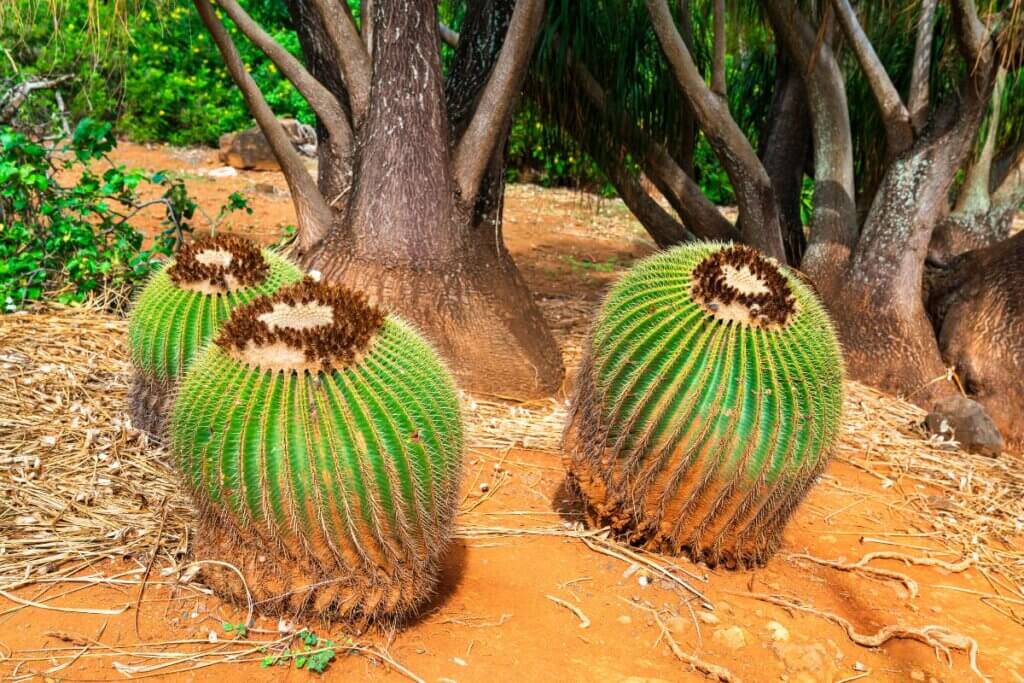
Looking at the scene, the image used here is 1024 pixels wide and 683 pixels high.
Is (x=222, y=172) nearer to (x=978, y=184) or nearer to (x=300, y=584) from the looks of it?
(x=978, y=184)

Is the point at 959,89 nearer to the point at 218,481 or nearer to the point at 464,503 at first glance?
the point at 464,503

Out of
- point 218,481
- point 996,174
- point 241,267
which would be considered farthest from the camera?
point 996,174

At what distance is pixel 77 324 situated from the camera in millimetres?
4875

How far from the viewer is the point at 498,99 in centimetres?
439

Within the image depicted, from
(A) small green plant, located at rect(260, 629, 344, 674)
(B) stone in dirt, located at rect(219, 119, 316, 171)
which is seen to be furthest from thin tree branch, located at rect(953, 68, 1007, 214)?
(B) stone in dirt, located at rect(219, 119, 316, 171)

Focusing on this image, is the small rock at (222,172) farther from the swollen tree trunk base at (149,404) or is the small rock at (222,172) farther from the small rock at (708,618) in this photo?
the small rock at (708,618)

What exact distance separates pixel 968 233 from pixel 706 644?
433cm

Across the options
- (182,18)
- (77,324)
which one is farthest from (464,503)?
(182,18)

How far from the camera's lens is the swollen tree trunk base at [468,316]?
14.3 ft

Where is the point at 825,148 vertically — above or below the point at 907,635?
above

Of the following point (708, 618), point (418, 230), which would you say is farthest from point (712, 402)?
point (418, 230)

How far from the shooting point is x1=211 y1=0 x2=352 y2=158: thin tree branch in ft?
15.0

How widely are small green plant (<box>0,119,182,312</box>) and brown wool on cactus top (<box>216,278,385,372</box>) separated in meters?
3.14

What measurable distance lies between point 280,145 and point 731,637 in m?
3.27
